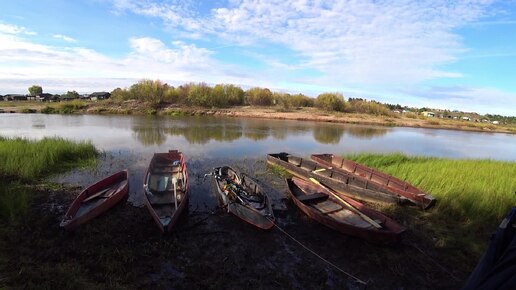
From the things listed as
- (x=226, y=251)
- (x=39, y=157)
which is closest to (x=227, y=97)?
(x=39, y=157)

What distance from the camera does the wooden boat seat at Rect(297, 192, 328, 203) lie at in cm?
1112

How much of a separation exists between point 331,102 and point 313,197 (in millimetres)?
61086

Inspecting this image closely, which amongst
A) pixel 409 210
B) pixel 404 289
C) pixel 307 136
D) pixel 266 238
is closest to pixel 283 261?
pixel 266 238

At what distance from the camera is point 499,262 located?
11.2 ft

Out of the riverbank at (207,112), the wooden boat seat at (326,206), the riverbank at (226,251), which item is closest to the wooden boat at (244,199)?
the riverbank at (226,251)

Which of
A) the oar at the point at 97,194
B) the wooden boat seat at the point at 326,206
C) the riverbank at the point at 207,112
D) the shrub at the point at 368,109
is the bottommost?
the oar at the point at 97,194

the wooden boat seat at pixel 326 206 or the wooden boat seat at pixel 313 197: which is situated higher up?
the wooden boat seat at pixel 313 197

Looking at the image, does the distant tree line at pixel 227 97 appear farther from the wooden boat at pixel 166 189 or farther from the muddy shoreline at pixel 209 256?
the muddy shoreline at pixel 209 256

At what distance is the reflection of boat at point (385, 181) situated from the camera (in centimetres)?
1137

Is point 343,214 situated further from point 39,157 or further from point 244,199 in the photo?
point 39,157

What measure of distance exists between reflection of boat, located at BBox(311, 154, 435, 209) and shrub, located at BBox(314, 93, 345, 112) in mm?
53501

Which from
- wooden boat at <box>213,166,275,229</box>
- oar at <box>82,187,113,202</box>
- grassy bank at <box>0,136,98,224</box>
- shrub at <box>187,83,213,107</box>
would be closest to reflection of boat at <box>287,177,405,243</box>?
wooden boat at <box>213,166,275,229</box>

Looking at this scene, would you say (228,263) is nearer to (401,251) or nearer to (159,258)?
(159,258)

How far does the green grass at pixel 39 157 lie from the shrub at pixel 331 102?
189ft
